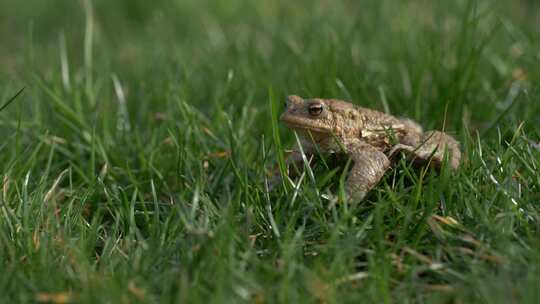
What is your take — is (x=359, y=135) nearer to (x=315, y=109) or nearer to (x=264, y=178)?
(x=315, y=109)

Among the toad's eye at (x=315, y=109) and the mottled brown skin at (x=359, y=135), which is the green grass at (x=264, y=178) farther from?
the toad's eye at (x=315, y=109)

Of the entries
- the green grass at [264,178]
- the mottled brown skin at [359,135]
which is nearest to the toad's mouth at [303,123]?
the mottled brown skin at [359,135]

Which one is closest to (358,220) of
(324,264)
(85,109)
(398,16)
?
(324,264)

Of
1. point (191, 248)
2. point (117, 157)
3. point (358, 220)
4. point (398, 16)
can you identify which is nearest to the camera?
point (191, 248)

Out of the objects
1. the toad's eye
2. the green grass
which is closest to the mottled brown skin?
the toad's eye

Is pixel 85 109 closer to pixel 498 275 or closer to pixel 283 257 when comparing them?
pixel 283 257

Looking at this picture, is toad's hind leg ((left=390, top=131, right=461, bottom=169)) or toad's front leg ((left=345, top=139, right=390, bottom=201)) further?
toad's hind leg ((left=390, top=131, right=461, bottom=169))

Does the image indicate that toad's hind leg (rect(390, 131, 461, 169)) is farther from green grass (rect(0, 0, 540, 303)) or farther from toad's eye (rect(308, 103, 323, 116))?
toad's eye (rect(308, 103, 323, 116))
